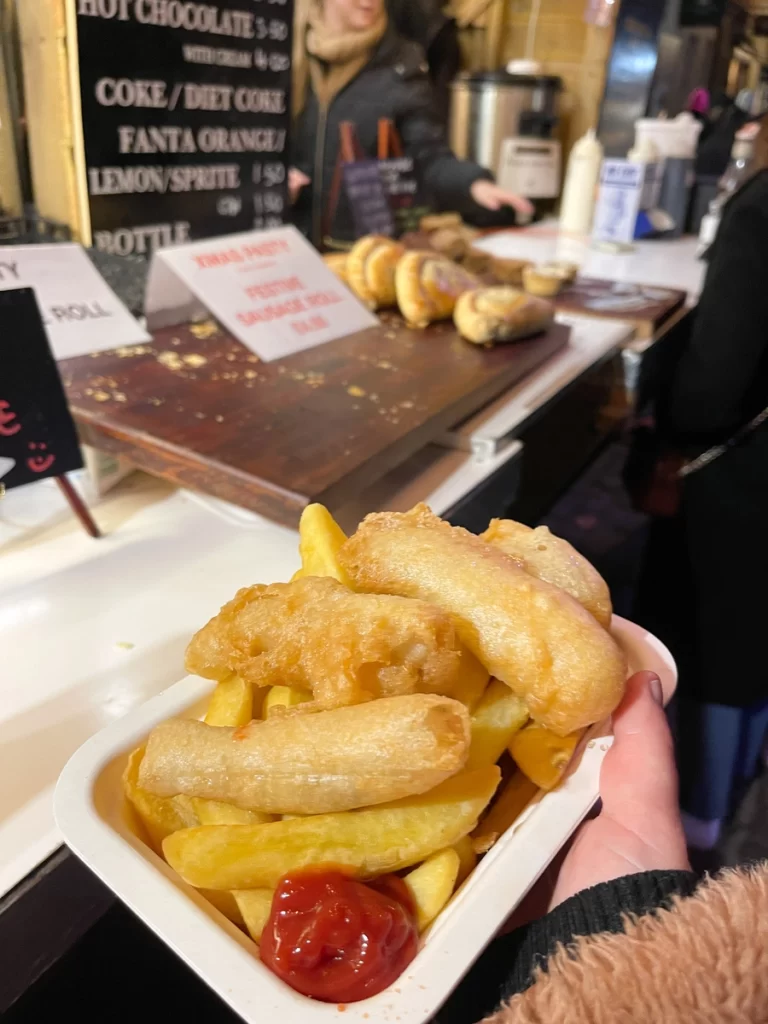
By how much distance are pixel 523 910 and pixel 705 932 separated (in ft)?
1.13

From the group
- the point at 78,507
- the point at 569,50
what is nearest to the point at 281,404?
the point at 78,507

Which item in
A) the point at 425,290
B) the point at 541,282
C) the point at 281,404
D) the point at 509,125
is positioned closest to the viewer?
the point at 281,404

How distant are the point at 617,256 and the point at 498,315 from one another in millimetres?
1687

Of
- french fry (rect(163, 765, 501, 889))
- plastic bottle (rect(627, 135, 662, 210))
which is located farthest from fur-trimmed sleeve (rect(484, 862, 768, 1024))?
plastic bottle (rect(627, 135, 662, 210))

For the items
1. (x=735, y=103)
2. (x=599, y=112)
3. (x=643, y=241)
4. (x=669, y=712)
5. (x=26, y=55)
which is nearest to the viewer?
(x=26, y=55)

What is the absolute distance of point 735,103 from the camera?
423 cm

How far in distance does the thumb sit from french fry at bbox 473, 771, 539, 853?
2.3 inches

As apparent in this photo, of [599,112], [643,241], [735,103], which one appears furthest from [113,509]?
[735,103]

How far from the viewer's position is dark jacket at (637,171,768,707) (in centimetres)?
156

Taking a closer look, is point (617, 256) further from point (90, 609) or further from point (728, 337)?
point (90, 609)

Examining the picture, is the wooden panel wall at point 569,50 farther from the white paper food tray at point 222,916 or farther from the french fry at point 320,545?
the white paper food tray at point 222,916

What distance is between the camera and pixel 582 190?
337cm

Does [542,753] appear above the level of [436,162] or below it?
below

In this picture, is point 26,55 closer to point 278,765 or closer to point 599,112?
point 278,765
